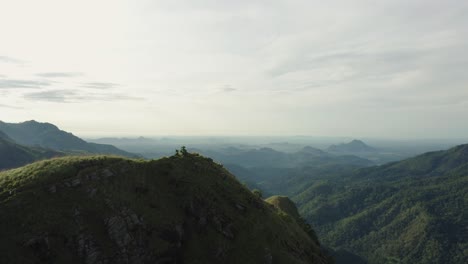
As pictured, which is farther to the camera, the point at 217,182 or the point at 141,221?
the point at 217,182

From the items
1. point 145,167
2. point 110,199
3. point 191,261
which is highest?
point 145,167

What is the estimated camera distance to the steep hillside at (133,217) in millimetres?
31344

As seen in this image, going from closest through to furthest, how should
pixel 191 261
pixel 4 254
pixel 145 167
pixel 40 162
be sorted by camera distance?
pixel 4 254 → pixel 191 261 → pixel 40 162 → pixel 145 167

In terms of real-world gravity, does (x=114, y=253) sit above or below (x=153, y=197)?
below

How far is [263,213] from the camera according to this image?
1805 inches

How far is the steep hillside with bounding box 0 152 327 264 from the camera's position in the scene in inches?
1234

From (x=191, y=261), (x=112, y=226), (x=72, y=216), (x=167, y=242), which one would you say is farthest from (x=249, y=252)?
(x=72, y=216)

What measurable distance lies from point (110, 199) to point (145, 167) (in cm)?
863

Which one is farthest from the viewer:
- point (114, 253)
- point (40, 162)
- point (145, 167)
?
point (145, 167)

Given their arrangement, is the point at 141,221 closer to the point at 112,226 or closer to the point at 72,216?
the point at 112,226

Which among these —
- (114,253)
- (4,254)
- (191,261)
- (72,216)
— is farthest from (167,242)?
(4,254)

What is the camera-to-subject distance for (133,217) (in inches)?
1435

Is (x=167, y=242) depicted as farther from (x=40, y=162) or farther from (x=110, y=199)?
(x=40, y=162)

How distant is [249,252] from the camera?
38.2 meters
